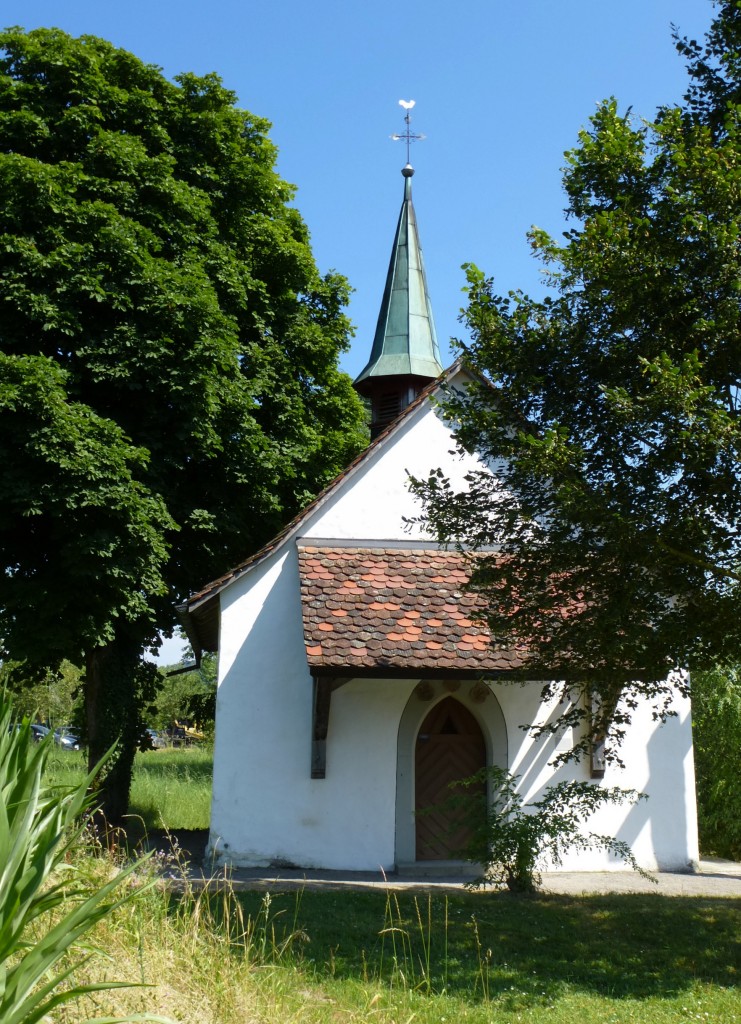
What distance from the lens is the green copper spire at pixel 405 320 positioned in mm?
18469

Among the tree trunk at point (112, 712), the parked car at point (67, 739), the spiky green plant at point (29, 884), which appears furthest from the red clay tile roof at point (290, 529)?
the spiky green plant at point (29, 884)

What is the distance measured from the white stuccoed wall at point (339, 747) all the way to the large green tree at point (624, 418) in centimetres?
449

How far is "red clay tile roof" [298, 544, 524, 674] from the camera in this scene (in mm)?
11148

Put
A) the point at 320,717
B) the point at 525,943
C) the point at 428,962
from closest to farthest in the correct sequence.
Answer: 1. the point at 428,962
2. the point at 525,943
3. the point at 320,717

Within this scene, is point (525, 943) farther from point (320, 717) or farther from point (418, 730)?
point (418, 730)

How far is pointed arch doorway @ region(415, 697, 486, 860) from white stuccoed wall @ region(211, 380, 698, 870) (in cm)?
70

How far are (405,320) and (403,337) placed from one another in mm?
502

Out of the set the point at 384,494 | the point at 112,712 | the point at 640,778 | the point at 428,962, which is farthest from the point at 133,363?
the point at 428,962

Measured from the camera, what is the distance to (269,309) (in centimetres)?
1669

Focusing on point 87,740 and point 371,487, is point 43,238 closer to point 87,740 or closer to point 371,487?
point 371,487

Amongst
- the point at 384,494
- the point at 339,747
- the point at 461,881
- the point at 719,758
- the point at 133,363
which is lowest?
the point at 461,881

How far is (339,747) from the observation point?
12.2 meters

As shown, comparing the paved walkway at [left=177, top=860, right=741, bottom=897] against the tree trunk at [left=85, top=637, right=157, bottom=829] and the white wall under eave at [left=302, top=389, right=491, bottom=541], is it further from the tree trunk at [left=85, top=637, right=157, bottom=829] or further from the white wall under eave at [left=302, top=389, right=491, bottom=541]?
the white wall under eave at [left=302, top=389, right=491, bottom=541]

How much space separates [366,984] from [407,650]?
5.46 m
